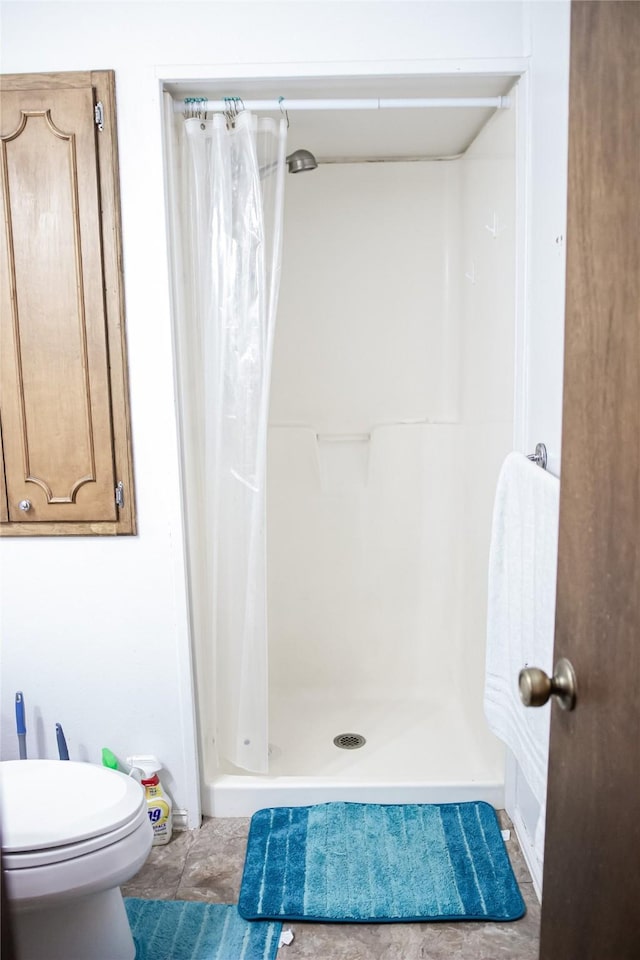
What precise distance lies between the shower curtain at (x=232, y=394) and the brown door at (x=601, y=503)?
4.13ft

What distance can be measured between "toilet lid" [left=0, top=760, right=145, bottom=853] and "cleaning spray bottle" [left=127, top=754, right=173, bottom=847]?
389mm

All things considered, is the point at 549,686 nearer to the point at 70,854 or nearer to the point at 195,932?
the point at 70,854

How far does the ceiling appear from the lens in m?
1.91

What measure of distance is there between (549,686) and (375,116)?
181cm

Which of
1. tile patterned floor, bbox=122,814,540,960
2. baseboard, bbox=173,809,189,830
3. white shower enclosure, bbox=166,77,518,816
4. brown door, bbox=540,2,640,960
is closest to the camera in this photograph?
brown door, bbox=540,2,640,960

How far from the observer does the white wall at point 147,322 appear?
184cm

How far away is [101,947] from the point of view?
1629 mm

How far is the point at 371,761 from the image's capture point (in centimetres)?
239

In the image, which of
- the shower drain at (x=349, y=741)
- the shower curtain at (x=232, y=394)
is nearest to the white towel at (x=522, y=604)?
the shower curtain at (x=232, y=394)

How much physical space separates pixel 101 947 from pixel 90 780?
331mm

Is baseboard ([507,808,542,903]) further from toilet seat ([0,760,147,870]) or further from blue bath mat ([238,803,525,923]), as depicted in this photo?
toilet seat ([0,760,147,870])

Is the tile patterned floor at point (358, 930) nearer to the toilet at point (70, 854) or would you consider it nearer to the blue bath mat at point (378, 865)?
the blue bath mat at point (378, 865)

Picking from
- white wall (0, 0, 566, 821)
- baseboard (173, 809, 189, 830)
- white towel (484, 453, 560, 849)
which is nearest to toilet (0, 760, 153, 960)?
white wall (0, 0, 566, 821)

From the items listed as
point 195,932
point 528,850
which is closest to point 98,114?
point 195,932
